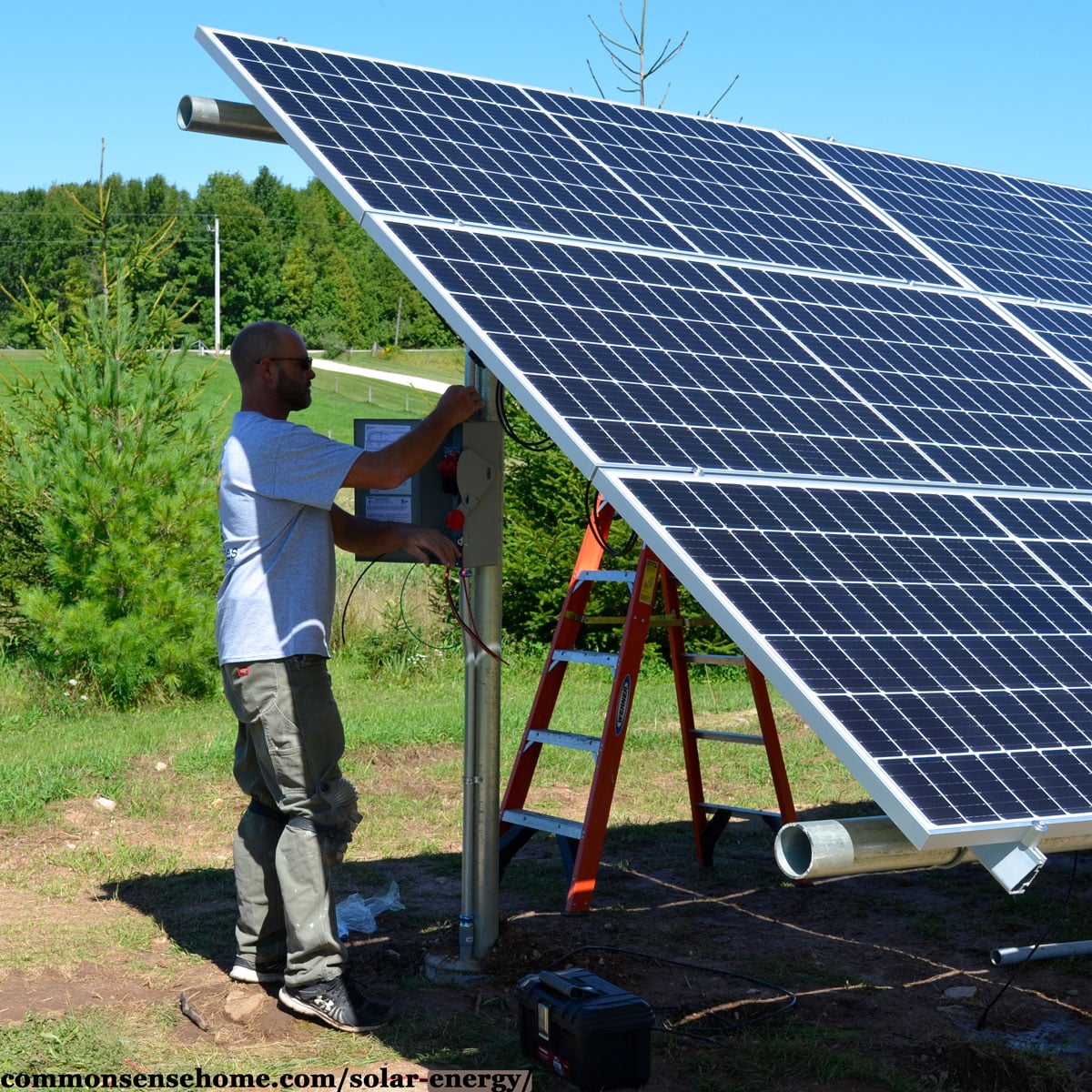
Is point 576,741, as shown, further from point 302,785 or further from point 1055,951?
point 1055,951

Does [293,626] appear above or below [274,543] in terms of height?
below

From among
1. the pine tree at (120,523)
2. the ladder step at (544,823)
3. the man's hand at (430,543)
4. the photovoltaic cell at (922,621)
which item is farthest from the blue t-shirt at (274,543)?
the pine tree at (120,523)

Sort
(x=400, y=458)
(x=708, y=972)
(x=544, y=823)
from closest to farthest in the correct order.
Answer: (x=400, y=458)
(x=708, y=972)
(x=544, y=823)

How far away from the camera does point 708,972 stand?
6.08 metres

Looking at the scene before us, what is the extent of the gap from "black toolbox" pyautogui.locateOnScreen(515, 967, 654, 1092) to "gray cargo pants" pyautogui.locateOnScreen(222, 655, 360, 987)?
0.95 m

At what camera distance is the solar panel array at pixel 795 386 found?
3.84m

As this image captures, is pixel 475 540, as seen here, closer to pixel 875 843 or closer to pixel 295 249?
pixel 875 843

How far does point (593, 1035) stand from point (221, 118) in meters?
4.24

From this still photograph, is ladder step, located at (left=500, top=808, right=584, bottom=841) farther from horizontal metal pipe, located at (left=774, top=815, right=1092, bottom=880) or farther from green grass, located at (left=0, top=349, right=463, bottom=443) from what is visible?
green grass, located at (left=0, top=349, right=463, bottom=443)

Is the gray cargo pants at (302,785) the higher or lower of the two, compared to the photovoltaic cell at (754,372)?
lower

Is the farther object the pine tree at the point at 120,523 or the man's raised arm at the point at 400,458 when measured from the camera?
the pine tree at the point at 120,523

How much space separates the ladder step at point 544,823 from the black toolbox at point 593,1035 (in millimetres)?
1814

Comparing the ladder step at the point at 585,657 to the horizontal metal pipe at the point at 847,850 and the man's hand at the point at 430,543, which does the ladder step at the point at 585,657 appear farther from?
the horizontal metal pipe at the point at 847,850

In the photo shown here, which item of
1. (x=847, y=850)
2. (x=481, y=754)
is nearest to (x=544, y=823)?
(x=481, y=754)
